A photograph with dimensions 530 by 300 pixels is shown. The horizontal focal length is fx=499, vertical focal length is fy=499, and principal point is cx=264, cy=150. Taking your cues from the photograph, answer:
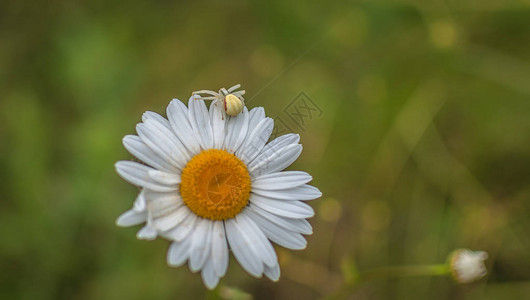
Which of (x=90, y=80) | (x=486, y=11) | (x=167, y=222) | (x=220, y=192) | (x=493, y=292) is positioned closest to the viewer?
(x=167, y=222)

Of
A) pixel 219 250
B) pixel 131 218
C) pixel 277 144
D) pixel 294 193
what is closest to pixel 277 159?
pixel 277 144

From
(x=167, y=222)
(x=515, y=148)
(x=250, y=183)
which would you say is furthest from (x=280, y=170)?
(x=515, y=148)

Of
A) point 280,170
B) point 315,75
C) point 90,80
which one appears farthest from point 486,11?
point 90,80

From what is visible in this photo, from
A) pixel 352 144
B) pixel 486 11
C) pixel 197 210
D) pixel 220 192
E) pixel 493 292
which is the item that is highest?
pixel 486 11

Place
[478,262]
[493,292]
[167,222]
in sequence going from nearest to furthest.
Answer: [167,222] → [478,262] → [493,292]

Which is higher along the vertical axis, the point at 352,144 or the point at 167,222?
the point at 352,144

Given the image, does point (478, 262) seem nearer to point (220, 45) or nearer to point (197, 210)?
point (197, 210)

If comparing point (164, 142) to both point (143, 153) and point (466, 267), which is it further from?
point (466, 267)

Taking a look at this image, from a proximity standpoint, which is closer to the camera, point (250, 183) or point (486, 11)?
point (250, 183)
